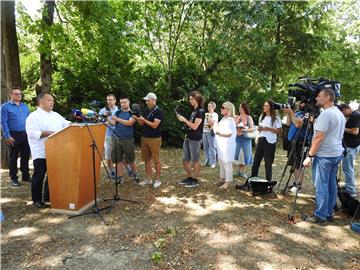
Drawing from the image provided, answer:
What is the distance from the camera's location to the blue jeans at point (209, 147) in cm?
834

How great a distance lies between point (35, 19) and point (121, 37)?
2.23 meters

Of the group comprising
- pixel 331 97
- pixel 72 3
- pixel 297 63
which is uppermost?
pixel 72 3

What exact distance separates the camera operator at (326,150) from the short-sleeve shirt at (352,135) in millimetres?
1267

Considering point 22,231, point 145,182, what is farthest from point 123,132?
point 22,231

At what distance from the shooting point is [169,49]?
11.9m

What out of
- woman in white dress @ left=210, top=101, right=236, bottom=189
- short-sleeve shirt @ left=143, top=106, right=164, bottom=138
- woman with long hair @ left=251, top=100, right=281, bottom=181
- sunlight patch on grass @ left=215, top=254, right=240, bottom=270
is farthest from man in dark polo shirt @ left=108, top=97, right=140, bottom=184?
sunlight patch on grass @ left=215, top=254, right=240, bottom=270

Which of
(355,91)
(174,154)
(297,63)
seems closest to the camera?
(174,154)

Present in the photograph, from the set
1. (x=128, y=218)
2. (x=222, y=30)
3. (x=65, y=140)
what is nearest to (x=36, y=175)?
(x=65, y=140)

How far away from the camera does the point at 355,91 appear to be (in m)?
19.8

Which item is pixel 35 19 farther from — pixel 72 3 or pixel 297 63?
pixel 297 63

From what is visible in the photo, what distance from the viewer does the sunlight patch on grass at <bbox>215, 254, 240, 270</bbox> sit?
3314 millimetres

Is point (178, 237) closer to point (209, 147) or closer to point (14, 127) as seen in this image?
point (14, 127)

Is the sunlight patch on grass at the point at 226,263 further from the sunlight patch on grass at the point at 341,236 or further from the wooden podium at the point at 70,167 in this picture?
the wooden podium at the point at 70,167

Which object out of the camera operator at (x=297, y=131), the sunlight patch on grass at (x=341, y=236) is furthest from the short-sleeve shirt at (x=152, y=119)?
the sunlight patch on grass at (x=341, y=236)
